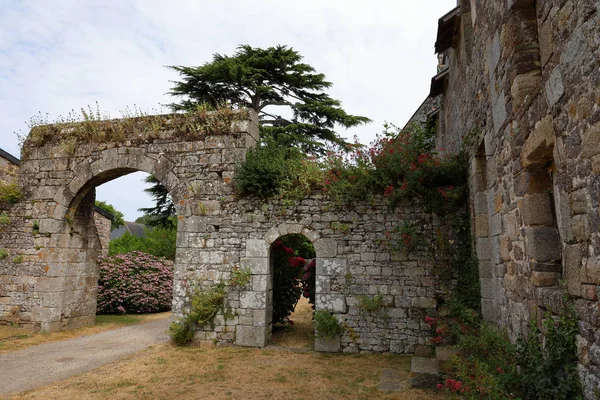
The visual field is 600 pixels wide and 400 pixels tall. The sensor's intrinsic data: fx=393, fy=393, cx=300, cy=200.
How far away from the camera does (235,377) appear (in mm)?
5203

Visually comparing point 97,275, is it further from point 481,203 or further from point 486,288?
point 481,203

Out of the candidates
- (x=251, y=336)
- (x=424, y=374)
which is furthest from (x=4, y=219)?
(x=424, y=374)

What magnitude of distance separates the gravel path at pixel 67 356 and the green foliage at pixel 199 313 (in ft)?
2.26

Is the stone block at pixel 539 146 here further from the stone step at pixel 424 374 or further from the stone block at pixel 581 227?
the stone step at pixel 424 374

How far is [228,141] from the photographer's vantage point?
7.57 metres

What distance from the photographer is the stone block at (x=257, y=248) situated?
700cm

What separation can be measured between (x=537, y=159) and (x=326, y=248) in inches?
163

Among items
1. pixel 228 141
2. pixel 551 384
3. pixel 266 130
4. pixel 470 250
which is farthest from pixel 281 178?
pixel 266 130

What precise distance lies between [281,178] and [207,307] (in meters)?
2.62

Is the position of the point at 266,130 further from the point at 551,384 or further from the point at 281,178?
the point at 551,384

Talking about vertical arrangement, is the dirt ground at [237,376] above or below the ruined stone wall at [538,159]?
below

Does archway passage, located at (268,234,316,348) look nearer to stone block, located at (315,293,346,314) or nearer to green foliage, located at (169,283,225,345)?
green foliage, located at (169,283,225,345)

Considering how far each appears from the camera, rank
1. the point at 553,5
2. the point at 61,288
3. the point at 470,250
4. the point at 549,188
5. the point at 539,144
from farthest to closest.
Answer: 1. the point at 61,288
2. the point at 470,250
3. the point at 549,188
4. the point at 539,144
5. the point at 553,5

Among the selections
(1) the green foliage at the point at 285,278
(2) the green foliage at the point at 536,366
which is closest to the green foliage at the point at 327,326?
(1) the green foliage at the point at 285,278
